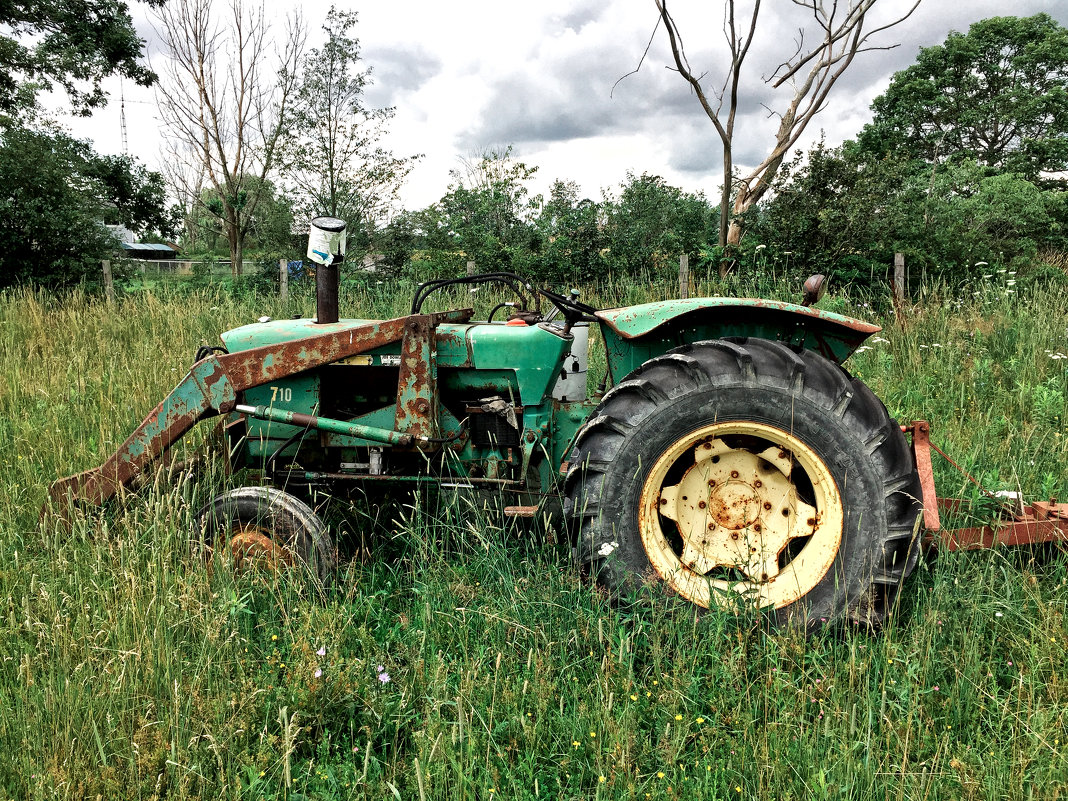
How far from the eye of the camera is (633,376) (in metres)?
2.45

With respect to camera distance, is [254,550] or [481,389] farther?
[481,389]

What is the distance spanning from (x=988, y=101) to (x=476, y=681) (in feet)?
111

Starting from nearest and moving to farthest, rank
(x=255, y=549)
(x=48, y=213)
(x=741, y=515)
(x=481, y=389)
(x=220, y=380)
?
(x=741, y=515) → (x=255, y=549) → (x=220, y=380) → (x=481, y=389) → (x=48, y=213)

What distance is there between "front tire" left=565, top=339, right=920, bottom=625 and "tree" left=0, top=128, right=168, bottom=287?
12.7 m

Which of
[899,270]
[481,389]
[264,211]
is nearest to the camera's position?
[481,389]

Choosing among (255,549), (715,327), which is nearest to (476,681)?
(255,549)

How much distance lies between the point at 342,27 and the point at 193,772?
19.4 m

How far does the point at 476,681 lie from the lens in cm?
201

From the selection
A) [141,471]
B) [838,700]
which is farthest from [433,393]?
[838,700]

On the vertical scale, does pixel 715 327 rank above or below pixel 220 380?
above

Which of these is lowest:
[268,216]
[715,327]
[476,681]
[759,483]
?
[476,681]

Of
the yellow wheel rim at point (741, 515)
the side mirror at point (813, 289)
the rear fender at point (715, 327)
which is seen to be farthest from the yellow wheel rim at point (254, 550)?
the side mirror at point (813, 289)

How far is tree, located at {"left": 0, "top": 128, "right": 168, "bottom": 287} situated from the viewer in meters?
11.6

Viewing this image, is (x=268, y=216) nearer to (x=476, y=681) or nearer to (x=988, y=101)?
(x=476, y=681)
